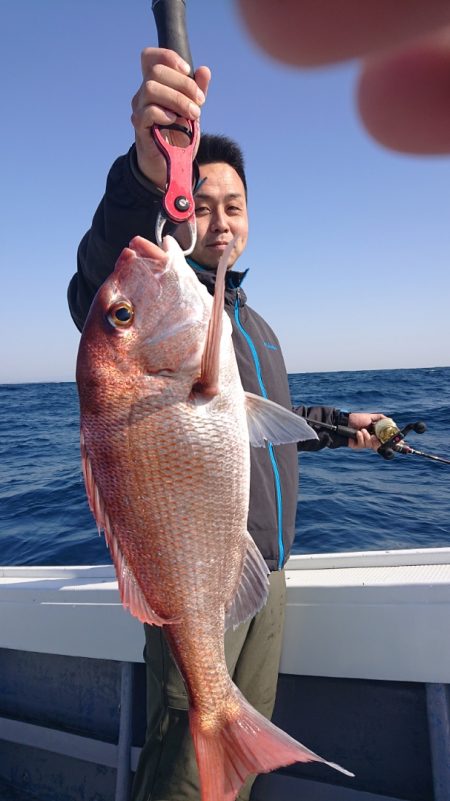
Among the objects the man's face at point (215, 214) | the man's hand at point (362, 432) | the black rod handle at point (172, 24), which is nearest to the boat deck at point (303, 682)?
the man's hand at point (362, 432)

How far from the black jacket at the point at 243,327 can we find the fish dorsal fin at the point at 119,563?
715 mm

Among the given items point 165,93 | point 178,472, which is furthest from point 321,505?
point 165,93

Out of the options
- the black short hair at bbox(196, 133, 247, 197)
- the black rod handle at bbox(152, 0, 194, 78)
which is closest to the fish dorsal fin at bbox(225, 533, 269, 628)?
the black rod handle at bbox(152, 0, 194, 78)

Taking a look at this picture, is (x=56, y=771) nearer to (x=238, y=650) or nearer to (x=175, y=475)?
(x=238, y=650)

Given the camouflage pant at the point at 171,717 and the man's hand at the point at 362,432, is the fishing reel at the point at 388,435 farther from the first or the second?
the camouflage pant at the point at 171,717

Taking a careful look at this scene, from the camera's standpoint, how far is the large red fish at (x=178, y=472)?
1.30 metres

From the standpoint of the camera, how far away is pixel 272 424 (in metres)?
1.47

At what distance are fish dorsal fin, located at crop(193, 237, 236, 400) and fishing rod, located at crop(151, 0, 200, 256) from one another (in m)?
0.17

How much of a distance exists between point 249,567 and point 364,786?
5.37ft

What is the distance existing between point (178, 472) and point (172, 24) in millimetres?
1099

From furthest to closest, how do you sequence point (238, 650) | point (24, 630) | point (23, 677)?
point (23, 677) < point (24, 630) < point (238, 650)

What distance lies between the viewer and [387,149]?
1.70 metres

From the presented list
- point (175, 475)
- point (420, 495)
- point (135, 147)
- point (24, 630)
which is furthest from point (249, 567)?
point (420, 495)

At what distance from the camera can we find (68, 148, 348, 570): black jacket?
1578mm
